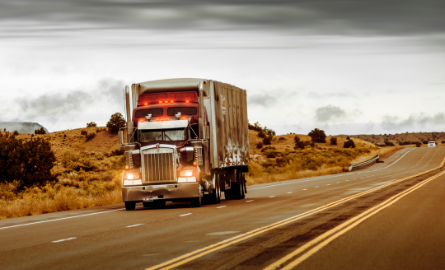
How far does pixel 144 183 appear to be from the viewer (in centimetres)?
2039

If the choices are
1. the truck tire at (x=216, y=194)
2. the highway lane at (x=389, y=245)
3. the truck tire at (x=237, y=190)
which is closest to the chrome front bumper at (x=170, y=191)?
the truck tire at (x=216, y=194)

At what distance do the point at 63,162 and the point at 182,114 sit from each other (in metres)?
43.1

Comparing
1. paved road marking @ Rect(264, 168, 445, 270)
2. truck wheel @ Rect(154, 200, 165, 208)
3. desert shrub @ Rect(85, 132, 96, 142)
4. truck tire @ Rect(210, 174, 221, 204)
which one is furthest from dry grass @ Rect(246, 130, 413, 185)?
desert shrub @ Rect(85, 132, 96, 142)

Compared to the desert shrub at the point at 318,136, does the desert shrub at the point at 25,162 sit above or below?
below

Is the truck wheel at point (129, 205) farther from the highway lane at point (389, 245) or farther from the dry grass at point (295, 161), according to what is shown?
the dry grass at point (295, 161)

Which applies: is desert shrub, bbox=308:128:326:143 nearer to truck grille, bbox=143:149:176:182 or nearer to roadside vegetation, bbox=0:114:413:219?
roadside vegetation, bbox=0:114:413:219

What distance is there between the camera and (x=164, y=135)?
21.0 meters

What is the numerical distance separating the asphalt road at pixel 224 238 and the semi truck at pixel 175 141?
4.49 feet

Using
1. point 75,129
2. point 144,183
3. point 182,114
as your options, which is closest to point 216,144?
point 182,114

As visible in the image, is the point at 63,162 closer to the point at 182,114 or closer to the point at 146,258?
the point at 182,114

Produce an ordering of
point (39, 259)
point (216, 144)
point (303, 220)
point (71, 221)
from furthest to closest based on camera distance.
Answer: point (216, 144)
point (71, 221)
point (303, 220)
point (39, 259)

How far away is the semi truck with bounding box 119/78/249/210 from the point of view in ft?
66.5

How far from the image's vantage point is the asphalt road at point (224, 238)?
9.30 metres

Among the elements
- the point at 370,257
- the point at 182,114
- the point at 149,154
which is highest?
the point at 182,114
